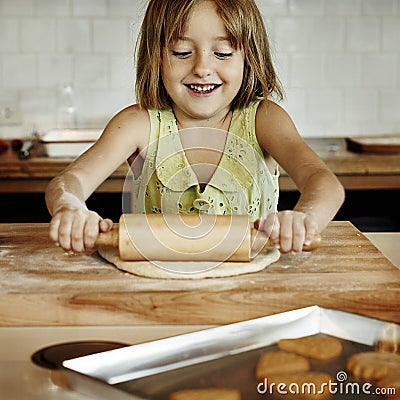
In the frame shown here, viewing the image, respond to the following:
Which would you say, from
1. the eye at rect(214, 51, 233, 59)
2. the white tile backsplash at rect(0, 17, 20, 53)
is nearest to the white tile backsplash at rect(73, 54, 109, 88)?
the white tile backsplash at rect(0, 17, 20, 53)

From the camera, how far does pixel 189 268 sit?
1071 mm

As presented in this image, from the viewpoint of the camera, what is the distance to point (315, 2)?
2.78 metres

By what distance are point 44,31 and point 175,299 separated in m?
2.01

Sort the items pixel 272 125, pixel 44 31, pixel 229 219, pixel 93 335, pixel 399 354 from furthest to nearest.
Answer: pixel 44 31 → pixel 272 125 → pixel 229 219 → pixel 93 335 → pixel 399 354

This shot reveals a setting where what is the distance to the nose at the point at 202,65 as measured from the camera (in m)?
1.37

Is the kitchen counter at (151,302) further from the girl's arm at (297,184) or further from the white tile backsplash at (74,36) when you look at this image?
the white tile backsplash at (74,36)

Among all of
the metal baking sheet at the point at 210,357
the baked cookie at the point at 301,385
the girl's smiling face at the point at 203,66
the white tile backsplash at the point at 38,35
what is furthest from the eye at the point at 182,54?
the white tile backsplash at the point at 38,35

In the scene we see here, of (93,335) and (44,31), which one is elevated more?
(44,31)

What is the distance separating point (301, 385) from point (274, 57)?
215 centimetres

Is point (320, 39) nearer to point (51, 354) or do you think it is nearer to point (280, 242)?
point (280, 242)

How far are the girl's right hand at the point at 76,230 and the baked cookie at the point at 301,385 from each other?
41 cm

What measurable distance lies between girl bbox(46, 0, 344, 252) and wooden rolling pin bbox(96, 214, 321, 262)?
4.7 inches

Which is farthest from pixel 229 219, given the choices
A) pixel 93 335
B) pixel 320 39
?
pixel 320 39

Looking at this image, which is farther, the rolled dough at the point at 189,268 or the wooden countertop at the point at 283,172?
the wooden countertop at the point at 283,172
